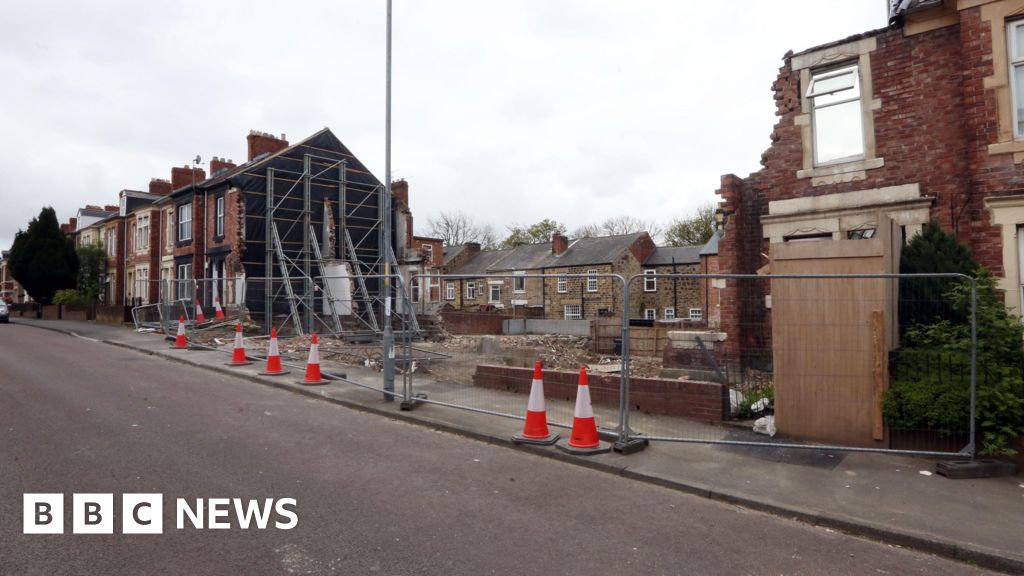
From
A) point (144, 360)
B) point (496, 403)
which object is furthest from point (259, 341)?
point (496, 403)

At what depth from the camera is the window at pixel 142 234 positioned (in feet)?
111

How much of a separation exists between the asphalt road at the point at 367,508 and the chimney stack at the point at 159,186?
34666 millimetres

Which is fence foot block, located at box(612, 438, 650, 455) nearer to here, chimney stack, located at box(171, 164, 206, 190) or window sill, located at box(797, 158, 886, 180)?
window sill, located at box(797, 158, 886, 180)

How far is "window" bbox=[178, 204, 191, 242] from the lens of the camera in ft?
96.3

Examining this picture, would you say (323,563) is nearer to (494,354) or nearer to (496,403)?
(496,403)

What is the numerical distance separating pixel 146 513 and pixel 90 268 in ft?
136

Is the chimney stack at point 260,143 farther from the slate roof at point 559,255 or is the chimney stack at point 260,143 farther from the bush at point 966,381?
the bush at point 966,381

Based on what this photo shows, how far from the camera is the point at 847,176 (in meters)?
10.7

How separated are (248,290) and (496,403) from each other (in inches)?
768

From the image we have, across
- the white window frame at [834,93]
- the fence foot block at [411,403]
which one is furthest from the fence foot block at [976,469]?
the fence foot block at [411,403]

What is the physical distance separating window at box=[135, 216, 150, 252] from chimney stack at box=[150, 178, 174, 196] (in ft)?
14.1

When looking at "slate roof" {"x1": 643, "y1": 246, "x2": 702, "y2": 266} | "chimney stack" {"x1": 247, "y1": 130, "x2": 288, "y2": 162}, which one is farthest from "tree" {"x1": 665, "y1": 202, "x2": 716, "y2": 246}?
"chimney stack" {"x1": 247, "y1": 130, "x2": 288, "y2": 162}

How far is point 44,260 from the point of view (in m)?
35.4

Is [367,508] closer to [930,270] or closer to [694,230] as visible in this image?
[930,270]
